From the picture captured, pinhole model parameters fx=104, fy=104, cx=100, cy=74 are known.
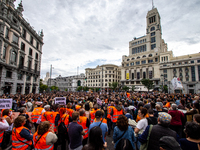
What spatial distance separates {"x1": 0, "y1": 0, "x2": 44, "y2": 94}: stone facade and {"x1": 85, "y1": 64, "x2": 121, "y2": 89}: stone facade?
1709 inches

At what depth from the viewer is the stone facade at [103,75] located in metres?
69.6

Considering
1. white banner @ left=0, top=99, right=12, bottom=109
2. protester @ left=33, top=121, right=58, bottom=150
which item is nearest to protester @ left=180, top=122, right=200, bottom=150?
protester @ left=33, top=121, right=58, bottom=150

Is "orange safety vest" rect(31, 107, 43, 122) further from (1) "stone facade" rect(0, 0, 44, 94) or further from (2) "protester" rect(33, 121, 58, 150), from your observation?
(1) "stone facade" rect(0, 0, 44, 94)

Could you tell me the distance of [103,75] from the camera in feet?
234

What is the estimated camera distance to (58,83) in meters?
112

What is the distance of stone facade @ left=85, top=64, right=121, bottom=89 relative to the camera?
228 feet

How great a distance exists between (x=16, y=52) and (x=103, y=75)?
5259 centimetres

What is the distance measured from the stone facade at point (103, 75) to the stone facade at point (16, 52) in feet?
142

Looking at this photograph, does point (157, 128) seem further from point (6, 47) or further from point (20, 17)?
point (20, 17)

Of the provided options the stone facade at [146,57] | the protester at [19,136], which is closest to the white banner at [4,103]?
the protester at [19,136]

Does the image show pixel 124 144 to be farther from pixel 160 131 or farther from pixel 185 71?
pixel 185 71

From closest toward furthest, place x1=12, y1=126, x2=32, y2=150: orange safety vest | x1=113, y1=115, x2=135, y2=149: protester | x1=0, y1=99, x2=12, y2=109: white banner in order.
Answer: x1=113, y1=115, x2=135, y2=149: protester
x1=12, y1=126, x2=32, y2=150: orange safety vest
x1=0, y1=99, x2=12, y2=109: white banner

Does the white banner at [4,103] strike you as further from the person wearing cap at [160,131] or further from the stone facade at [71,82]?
the stone facade at [71,82]

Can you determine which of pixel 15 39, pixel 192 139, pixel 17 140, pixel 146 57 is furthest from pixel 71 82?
pixel 192 139
